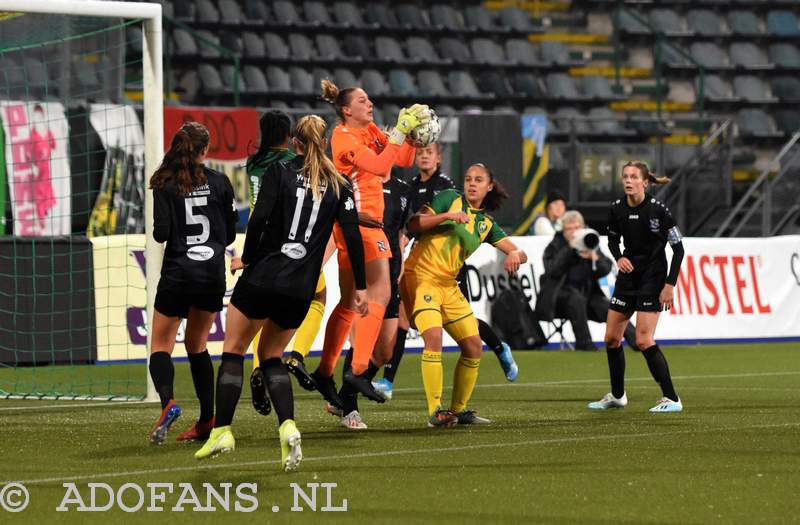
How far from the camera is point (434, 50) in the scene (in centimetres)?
2855

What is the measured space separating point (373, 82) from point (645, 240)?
15.6 m

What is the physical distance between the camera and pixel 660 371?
1121 cm

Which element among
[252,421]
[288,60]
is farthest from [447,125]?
[252,421]

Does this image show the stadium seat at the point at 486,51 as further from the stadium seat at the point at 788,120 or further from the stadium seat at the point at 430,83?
the stadium seat at the point at 788,120

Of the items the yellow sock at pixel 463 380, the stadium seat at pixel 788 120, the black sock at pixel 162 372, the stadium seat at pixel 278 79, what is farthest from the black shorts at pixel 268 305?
the stadium seat at pixel 788 120

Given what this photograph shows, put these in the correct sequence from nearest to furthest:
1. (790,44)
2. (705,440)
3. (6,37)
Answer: (705,440), (6,37), (790,44)

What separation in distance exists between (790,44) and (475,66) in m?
7.50

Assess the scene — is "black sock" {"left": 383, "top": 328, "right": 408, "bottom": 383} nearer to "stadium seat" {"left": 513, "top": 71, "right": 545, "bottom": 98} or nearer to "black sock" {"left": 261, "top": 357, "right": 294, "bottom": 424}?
"black sock" {"left": 261, "top": 357, "right": 294, "bottom": 424}

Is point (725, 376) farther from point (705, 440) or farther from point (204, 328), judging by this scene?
point (204, 328)

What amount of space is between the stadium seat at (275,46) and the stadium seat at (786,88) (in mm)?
9874

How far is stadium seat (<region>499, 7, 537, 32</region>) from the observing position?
96.7 feet

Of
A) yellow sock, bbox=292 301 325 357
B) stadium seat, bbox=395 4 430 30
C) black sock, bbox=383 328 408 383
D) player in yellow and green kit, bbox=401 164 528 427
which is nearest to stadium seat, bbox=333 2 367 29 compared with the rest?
stadium seat, bbox=395 4 430 30

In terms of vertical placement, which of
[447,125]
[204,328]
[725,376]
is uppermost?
[447,125]

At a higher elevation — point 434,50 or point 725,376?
point 434,50
